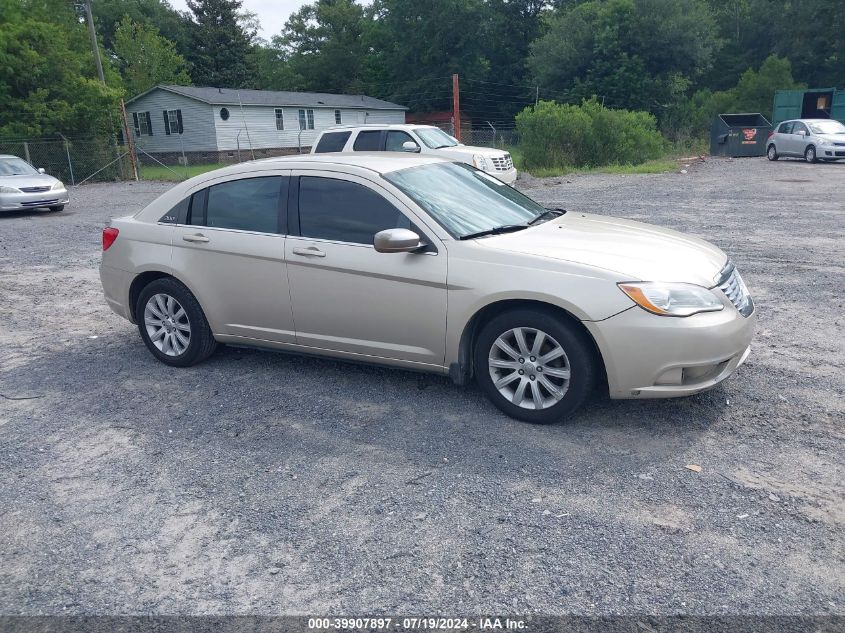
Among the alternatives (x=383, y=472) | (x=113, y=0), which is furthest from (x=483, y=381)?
(x=113, y=0)

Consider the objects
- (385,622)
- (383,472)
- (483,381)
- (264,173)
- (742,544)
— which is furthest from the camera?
(264,173)

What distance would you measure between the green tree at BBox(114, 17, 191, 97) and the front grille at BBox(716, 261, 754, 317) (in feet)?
198

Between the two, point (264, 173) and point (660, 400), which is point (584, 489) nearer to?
point (660, 400)

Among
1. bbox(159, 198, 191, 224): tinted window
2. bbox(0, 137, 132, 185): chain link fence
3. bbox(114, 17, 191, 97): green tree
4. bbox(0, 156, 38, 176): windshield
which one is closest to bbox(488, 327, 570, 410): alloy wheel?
bbox(159, 198, 191, 224): tinted window

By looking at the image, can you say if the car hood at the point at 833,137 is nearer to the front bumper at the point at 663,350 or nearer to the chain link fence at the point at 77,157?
the front bumper at the point at 663,350

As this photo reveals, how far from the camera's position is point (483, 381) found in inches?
181

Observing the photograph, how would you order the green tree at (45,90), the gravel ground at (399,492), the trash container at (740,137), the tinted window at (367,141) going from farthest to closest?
the green tree at (45,90), the trash container at (740,137), the tinted window at (367,141), the gravel ground at (399,492)

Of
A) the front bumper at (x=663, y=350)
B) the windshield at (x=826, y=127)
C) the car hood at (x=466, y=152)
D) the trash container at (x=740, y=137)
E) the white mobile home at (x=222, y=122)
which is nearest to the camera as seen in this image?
the front bumper at (x=663, y=350)

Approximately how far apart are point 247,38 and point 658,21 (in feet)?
130

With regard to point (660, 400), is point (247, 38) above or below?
above

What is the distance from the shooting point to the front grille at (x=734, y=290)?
A: 4395 mm

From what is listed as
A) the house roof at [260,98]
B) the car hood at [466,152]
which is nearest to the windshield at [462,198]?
the car hood at [466,152]

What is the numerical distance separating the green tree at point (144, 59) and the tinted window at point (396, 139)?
159 ft

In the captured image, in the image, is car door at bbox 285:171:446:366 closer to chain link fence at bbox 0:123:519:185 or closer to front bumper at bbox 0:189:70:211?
front bumper at bbox 0:189:70:211
